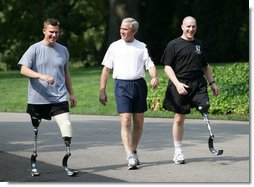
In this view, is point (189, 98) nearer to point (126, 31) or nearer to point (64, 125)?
point (126, 31)

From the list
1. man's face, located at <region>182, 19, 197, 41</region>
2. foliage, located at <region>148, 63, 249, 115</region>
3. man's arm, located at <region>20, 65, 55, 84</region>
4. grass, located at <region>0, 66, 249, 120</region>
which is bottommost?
grass, located at <region>0, 66, 249, 120</region>

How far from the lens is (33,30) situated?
42.7 m

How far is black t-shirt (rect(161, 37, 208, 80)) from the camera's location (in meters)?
8.69

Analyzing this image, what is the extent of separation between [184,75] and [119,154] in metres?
1.45

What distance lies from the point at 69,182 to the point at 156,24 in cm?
2746

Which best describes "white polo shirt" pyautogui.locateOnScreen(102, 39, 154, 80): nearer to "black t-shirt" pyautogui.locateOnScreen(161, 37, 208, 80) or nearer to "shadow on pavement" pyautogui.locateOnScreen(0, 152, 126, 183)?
"black t-shirt" pyautogui.locateOnScreen(161, 37, 208, 80)

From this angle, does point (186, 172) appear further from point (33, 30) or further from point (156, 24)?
point (33, 30)

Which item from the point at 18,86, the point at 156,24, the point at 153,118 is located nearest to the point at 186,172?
the point at 153,118

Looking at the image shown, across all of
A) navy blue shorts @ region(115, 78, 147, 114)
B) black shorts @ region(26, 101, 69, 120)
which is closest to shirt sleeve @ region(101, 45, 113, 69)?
navy blue shorts @ region(115, 78, 147, 114)

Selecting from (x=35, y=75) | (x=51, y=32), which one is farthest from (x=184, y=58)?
(x=35, y=75)

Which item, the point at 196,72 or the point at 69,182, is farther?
the point at 196,72

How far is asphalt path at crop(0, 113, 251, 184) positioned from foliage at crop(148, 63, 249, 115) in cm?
216

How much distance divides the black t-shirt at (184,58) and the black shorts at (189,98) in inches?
3.9

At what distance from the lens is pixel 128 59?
840 centimetres
